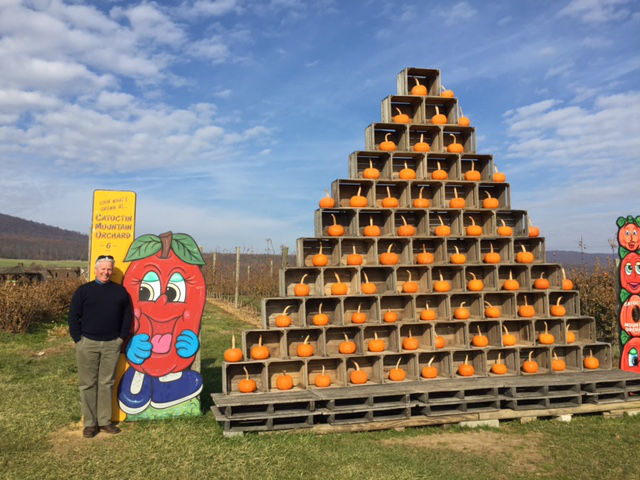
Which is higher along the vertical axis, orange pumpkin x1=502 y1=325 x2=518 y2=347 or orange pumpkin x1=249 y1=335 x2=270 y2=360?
orange pumpkin x1=502 y1=325 x2=518 y2=347

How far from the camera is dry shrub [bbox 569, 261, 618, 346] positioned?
39.9 feet

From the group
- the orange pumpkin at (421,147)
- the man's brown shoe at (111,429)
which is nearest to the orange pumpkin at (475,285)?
the orange pumpkin at (421,147)

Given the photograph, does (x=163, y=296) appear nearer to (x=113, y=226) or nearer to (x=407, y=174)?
(x=113, y=226)

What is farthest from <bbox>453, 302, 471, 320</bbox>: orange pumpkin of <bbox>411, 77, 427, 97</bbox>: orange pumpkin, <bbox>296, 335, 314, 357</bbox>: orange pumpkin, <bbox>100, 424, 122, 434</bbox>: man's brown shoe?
<bbox>100, 424, 122, 434</bbox>: man's brown shoe

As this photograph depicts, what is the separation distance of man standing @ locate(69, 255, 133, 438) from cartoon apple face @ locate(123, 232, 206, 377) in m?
0.42

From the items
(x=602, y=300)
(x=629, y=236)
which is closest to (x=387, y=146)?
(x=629, y=236)

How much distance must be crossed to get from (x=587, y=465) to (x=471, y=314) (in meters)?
3.00

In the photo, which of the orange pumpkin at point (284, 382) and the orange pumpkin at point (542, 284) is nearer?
the orange pumpkin at point (284, 382)

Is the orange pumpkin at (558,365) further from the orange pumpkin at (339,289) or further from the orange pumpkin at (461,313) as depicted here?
the orange pumpkin at (339,289)

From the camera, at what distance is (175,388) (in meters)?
6.99

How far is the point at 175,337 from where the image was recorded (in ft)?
23.0

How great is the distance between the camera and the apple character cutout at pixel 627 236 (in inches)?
324

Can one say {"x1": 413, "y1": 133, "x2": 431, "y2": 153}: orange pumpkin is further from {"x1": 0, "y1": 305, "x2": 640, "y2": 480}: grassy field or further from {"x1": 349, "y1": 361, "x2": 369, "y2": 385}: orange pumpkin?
{"x1": 0, "y1": 305, "x2": 640, "y2": 480}: grassy field

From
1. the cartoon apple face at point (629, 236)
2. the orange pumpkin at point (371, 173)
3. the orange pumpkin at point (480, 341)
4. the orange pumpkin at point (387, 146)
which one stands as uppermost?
the orange pumpkin at point (387, 146)
